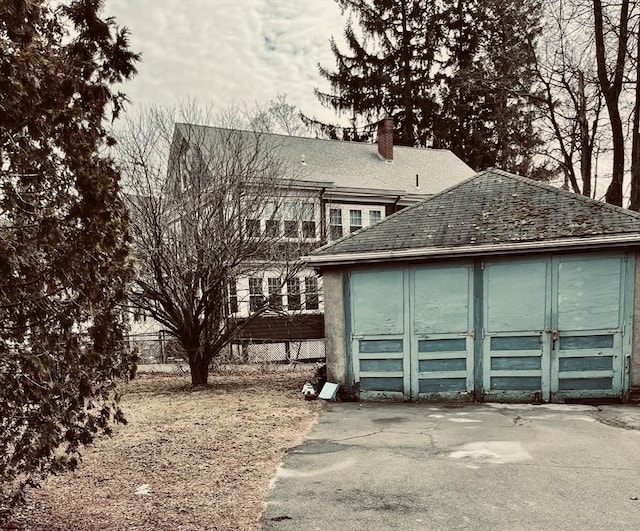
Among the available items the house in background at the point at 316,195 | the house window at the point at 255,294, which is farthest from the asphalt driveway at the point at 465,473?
the house in background at the point at 316,195

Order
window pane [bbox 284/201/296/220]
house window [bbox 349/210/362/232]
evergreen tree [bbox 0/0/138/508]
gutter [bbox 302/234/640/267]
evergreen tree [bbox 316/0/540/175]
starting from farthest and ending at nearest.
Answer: evergreen tree [bbox 316/0/540/175] < house window [bbox 349/210/362/232] < window pane [bbox 284/201/296/220] < gutter [bbox 302/234/640/267] < evergreen tree [bbox 0/0/138/508]

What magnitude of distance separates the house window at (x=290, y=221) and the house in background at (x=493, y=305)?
10.9 feet

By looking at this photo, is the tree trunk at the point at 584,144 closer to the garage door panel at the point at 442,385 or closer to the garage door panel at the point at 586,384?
the garage door panel at the point at 586,384

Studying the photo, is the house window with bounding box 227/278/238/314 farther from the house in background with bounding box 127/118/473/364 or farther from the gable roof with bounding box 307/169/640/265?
the gable roof with bounding box 307/169/640/265

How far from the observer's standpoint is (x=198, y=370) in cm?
1034

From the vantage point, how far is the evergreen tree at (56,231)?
325 cm

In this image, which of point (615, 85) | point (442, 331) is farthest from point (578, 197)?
point (615, 85)

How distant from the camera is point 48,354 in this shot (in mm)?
3373

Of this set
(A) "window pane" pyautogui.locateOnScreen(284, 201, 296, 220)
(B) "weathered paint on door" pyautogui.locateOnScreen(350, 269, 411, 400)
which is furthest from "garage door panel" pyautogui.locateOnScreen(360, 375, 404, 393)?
Answer: (A) "window pane" pyautogui.locateOnScreen(284, 201, 296, 220)

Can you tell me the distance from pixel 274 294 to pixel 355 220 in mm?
9017

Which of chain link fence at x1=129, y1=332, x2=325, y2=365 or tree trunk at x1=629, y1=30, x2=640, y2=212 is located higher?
tree trunk at x1=629, y1=30, x2=640, y2=212

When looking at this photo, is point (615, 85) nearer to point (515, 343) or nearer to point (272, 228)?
point (515, 343)

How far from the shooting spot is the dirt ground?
3.85m

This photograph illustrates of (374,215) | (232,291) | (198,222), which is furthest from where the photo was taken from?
(374,215)
